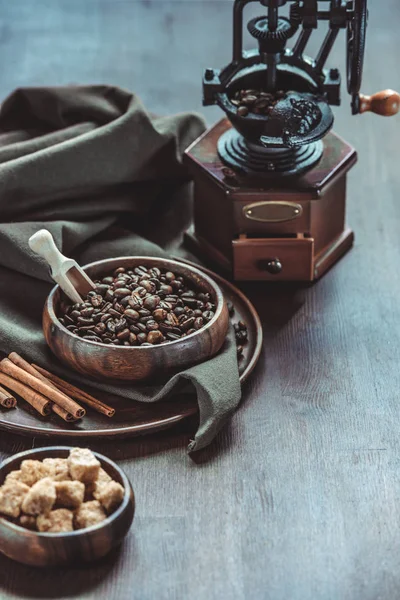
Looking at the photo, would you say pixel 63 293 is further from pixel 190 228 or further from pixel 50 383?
pixel 190 228

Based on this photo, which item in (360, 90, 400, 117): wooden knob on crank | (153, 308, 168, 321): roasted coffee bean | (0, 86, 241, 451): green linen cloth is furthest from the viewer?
(360, 90, 400, 117): wooden knob on crank

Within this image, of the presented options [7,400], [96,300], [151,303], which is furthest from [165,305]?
[7,400]

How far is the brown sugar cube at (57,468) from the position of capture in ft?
5.22

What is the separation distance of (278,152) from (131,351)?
60 centimetres

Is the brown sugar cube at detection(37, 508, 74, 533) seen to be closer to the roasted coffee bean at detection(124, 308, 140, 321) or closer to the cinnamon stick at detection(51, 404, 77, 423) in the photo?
the cinnamon stick at detection(51, 404, 77, 423)

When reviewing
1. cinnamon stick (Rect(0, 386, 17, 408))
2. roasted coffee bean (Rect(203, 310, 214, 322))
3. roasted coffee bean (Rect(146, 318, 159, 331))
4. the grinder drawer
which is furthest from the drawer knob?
cinnamon stick (Rect(0, 386, 17, 408))

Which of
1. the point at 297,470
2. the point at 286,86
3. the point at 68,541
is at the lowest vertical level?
the point at 297,470

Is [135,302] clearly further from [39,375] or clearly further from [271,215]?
[271,215]

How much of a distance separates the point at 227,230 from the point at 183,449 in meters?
0.61

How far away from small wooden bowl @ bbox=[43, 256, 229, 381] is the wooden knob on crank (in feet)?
1.80

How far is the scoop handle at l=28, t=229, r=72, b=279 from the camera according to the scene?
1936mm

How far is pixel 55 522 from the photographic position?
1.53m

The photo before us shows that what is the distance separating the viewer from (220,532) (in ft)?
5.36

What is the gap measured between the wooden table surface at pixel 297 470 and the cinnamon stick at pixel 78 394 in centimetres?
7
